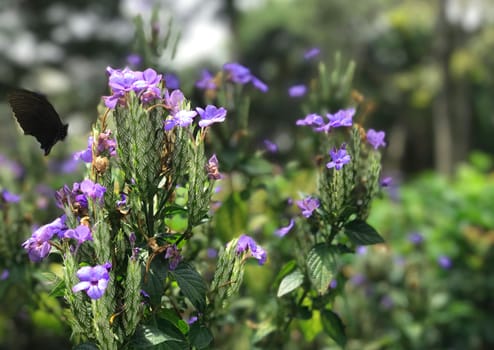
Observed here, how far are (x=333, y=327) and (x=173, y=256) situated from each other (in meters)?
Result: 0.61

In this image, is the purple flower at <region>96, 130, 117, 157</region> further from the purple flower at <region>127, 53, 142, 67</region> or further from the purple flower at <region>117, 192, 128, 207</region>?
the purple flower at <region>127, 53, 142, 67</region>

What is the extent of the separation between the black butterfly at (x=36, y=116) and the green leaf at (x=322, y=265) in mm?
759

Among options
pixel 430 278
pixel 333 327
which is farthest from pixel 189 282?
pixel 430 278

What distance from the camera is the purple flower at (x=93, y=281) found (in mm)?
1159

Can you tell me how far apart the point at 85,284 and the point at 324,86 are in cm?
153

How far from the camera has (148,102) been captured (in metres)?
1.40

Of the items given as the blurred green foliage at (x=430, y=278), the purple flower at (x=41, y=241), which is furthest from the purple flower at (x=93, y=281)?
the blurred green foliage at (x=430, y=278)

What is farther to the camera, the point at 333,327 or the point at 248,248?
the point at 333,327

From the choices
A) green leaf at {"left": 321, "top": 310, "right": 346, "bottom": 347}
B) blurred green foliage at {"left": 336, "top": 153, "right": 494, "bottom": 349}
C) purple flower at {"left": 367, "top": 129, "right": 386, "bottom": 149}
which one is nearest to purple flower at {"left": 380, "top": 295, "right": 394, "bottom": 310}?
blurred green foliage at {"left": 336, "top": 153, "right": 494, "bottom": 349}

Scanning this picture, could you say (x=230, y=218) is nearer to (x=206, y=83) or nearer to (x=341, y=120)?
(x=206, y=83)

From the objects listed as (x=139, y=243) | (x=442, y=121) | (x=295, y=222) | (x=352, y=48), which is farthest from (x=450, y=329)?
(x=352, y=48)

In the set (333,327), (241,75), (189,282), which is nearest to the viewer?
(189,282)

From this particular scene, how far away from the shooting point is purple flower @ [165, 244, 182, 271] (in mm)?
1379

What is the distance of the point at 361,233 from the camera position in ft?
5.34
